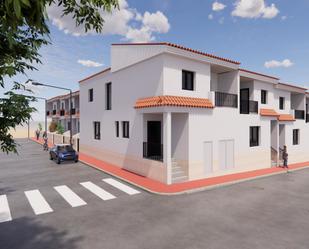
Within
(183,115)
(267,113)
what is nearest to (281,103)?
(267,113)

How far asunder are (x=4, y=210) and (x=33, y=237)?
3.25 metres

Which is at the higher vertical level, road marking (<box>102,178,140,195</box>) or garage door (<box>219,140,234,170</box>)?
garage door (<box>219,140,234,170</box>)

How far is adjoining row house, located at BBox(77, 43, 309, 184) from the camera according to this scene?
514 inches

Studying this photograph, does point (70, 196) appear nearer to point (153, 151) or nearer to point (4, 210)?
point (4, 210)

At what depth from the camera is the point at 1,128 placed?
177 inches

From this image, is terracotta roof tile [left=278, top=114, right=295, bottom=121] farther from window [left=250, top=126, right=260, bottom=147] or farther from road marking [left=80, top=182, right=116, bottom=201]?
road marking [left=80, top=182, right=116, bottom=201]

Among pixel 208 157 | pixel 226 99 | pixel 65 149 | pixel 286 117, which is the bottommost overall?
pixel 65 149

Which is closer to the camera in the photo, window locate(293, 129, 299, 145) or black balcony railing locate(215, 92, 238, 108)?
black balcony railing locate(215, 92, 238, 108)

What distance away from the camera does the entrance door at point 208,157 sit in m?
13.9

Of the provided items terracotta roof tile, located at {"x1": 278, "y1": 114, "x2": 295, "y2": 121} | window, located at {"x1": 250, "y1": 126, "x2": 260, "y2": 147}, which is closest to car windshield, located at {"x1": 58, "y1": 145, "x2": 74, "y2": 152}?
window, located at {"x1": 250, "y1": 126, "x2": 260, "y2": 147}

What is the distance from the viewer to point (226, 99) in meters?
15.4

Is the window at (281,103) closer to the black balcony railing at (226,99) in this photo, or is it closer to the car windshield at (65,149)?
the black balcony railing at (226,99)

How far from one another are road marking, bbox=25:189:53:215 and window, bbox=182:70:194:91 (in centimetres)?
1010

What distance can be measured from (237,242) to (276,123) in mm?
16083
